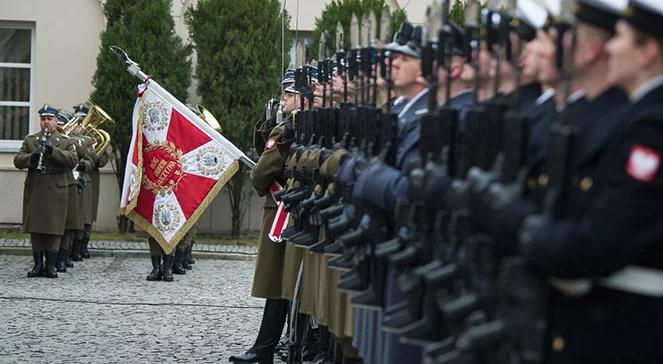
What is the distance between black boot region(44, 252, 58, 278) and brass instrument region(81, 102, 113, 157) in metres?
2.82

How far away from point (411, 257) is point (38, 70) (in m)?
16.8

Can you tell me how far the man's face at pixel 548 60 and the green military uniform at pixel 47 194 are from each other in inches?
475

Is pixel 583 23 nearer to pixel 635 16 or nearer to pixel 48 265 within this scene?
pixel 635 16

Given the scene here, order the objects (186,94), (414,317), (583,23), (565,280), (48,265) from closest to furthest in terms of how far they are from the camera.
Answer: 1. (565,280)
2. (583,23)
3. (414,317)
4. (48,265)
5. (186,94)

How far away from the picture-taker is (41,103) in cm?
2120

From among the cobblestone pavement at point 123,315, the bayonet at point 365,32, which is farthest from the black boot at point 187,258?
the bayonet at point 365,32

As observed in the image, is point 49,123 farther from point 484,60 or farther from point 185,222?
point 484,60

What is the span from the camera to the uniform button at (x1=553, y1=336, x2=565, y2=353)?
3902mm

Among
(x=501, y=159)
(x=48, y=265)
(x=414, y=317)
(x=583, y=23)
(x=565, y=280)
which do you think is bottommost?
(x=48, y=265)

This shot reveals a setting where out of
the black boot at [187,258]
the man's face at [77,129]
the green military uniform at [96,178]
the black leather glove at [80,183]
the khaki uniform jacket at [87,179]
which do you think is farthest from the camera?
the green military uniform at [96,178]

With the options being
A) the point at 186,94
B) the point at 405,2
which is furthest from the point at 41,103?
the point at 405,2

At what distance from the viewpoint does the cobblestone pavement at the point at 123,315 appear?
32.6 ft

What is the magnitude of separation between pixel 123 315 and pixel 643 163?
29.6 feet

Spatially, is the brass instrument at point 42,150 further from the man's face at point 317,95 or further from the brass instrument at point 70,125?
the man's face at point 317,95
